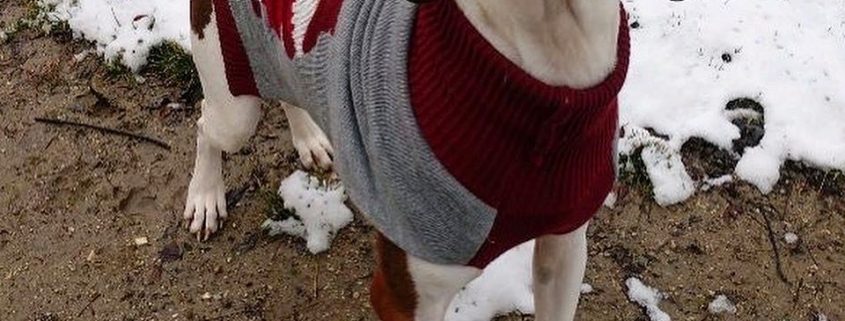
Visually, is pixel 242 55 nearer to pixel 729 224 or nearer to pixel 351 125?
pixel 351 125

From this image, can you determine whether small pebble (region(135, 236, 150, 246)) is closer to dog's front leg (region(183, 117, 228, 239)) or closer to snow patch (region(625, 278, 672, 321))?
dog's front leg (region(183, 117, 228, 239))

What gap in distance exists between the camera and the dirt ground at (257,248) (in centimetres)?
359

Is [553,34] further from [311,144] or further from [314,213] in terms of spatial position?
[311,144]

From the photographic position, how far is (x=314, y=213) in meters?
3.84

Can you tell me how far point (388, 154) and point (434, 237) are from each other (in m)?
0.21

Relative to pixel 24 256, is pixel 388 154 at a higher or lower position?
higher

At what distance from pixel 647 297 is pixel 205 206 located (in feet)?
4.73

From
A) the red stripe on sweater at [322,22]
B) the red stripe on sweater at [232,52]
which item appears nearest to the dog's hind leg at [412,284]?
the red stripe on sweater at [322,22]

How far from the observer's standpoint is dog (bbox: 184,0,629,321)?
2049mm

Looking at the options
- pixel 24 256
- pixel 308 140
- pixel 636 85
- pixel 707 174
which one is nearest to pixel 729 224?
pixel 707 174

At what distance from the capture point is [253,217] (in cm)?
393

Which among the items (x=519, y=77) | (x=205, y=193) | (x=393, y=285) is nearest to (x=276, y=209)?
(x=205, y=193)

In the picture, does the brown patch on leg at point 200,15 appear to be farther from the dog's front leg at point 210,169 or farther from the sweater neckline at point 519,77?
the sweater neckline at point 519,77

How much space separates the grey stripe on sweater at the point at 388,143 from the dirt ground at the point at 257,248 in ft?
3.91
